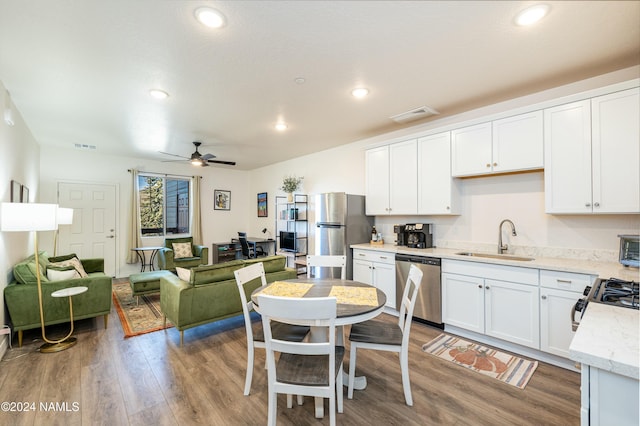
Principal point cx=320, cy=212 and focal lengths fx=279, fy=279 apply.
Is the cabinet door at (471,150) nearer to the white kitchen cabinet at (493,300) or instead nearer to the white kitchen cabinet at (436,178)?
the white kitchen cabinet at (436,178)

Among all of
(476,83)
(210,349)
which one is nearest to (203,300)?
(210,349)

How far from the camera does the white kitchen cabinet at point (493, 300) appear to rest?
2.63m

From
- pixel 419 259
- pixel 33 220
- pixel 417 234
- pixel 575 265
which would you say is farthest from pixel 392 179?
pixel 33 220

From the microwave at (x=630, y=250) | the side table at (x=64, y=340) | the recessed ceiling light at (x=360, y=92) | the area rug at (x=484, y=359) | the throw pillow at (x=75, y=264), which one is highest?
the recessed ceiling light at (x=360, y=92)

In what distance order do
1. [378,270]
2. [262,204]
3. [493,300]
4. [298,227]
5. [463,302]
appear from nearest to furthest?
[493,300] < [463,302] < [378,270] < [298,227] < [262,204]

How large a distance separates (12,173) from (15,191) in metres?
0.23

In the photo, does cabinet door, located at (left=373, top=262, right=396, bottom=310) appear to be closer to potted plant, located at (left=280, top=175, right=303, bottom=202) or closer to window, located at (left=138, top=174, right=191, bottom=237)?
potted plant, located at (left=280, top=175, right=303, bottom=202)

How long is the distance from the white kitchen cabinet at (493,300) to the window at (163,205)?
6.30 metres

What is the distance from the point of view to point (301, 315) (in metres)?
1.51

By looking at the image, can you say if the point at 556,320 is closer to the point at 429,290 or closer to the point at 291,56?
the point at 429,290

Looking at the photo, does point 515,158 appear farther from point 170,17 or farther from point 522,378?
point 170,17

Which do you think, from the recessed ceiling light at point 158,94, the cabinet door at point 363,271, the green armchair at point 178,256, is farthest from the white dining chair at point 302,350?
the green armchair at point 178,256

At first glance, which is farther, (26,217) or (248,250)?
Answer: (248,250)

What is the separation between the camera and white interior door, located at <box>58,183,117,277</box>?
219 inches
